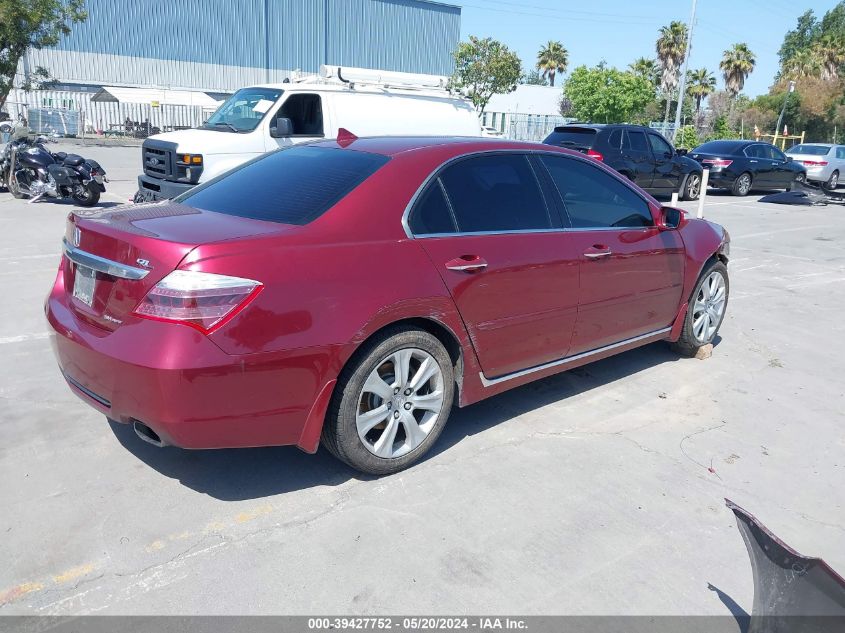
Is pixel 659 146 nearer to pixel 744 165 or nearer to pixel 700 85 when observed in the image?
pixel 744 165

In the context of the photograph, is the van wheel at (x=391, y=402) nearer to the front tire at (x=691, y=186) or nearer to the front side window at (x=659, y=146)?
the front side window at (x=659, y=146)

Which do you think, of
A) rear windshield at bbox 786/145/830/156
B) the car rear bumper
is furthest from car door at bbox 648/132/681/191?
the car rear bumper

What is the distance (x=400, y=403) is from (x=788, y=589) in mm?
1898

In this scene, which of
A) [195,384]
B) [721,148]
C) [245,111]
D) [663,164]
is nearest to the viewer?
[195,384]

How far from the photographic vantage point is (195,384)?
2977mm

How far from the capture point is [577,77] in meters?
42.9

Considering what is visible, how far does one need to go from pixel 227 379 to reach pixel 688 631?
6.81 feet

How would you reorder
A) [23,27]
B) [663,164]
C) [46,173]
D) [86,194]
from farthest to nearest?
[23,27] < [663,164] < [46,173] < [86,194]

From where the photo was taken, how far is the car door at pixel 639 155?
1638 cm

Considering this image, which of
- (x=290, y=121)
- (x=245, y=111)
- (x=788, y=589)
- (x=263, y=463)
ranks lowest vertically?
(x=263, y=463)

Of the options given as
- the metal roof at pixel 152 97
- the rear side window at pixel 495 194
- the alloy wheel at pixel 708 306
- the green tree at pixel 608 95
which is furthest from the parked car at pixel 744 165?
the metal roof at pixel 152 97

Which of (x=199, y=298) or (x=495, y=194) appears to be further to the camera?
(x=495, y=194)

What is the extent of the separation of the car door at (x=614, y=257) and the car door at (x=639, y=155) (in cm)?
1175

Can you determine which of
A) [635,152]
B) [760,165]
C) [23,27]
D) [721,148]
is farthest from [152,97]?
[760,165]
